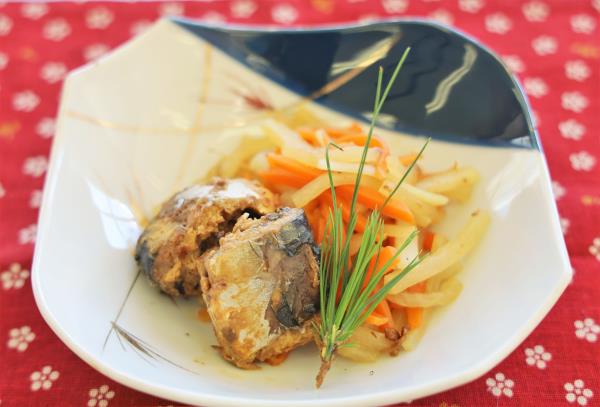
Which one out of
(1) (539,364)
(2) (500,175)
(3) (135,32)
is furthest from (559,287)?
(3) (135,32)

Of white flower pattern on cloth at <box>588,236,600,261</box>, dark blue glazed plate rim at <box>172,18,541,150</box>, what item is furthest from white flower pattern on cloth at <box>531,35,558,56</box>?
white flower pattern on cloth at <box>588,236,600,261</box>

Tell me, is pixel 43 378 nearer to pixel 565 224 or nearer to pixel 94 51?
pixel 94 51

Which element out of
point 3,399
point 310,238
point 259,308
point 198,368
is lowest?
point 3,399

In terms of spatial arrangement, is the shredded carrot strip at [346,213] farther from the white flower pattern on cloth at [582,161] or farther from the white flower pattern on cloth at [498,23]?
the white flower pattern on cloth at [498,23]

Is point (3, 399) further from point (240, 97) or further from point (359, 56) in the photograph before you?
point (359, 56)

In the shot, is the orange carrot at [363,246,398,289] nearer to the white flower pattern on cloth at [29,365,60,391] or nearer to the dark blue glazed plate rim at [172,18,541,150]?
the dark blue glazed plate rim at [172,18,541,150]

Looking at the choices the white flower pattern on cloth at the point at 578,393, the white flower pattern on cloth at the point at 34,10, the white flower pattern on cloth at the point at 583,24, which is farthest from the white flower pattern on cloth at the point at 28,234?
the white flower pattern on cloth at the point at 583,24

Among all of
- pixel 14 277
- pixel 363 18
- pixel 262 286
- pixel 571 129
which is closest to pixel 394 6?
pixel 363 18
